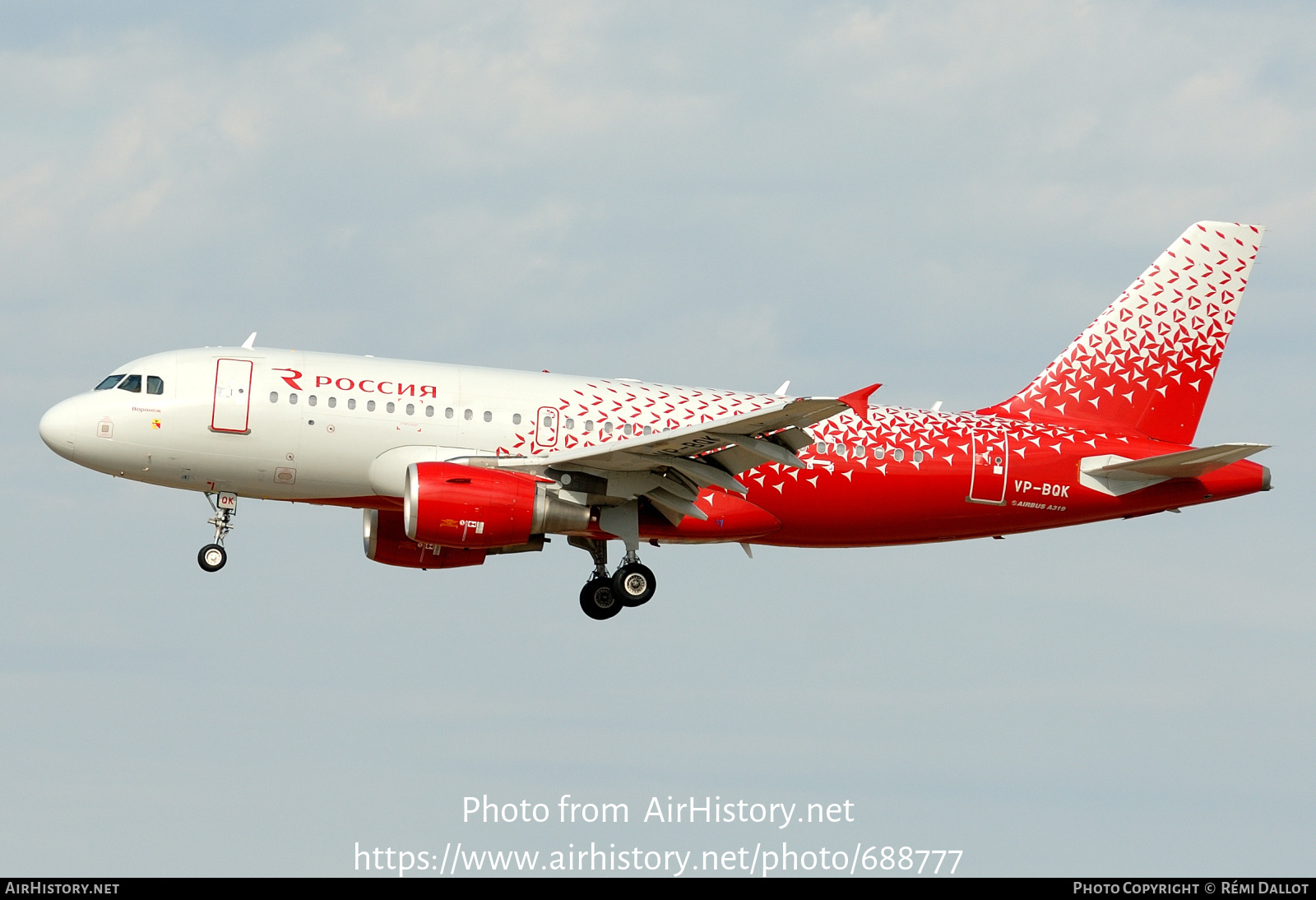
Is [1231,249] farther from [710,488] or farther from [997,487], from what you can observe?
[710,488]

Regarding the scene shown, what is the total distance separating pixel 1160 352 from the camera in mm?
42281

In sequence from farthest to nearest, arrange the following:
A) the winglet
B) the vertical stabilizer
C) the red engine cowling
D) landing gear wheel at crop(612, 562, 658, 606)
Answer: the vertical stabilizer < the red engine cowling < landing gear wheel at crop(612, 562, 658, 606) < the winglet

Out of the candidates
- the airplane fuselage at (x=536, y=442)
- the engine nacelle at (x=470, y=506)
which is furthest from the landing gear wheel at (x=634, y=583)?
the engine nacelle at (x=470, y=506)

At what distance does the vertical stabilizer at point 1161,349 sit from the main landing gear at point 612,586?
30.2ft

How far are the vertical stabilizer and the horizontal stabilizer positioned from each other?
196cm

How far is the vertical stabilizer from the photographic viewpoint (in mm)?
41562

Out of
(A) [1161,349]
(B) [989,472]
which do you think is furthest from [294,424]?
(A) [1161,349]

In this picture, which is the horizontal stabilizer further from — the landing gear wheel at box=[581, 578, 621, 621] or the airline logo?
the airline logo

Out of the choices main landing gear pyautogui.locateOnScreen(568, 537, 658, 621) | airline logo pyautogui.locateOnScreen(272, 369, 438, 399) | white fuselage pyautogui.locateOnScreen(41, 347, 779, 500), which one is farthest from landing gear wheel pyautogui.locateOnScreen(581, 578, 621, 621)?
airline logo pyautogui.locateOnScreen(272, 369, 438, 399)

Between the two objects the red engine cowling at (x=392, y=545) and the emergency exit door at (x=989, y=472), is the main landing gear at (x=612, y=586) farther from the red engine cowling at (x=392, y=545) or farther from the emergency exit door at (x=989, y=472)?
the emergency exit door at (x=989, y=472)

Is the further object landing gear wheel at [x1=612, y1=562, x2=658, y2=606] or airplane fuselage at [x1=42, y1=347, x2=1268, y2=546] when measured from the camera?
landing gear wheel at [x1=612, y1=562, x2=658, y2=606]

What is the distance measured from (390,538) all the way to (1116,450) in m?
16.2

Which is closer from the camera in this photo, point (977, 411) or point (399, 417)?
point (399, 417)

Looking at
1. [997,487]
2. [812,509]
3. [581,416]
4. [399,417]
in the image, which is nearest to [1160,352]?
[997,487]
